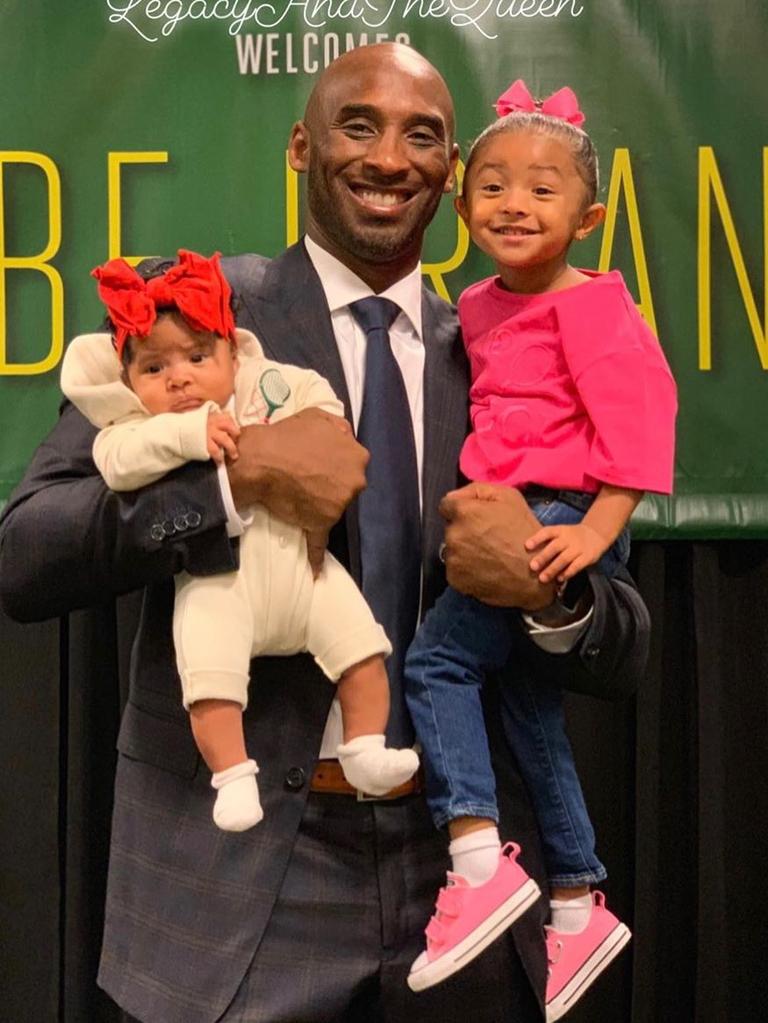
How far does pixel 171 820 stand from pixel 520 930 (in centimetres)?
47

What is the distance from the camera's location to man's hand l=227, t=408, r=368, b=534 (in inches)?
63.8

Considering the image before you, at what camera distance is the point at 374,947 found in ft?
5.89

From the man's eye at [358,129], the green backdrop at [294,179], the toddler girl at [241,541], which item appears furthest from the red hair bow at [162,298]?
the green backdrop at [294,179]

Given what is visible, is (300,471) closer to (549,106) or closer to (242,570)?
(242,570)

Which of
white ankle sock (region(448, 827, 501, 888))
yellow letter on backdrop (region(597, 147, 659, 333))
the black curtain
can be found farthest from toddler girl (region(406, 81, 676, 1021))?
the black curtain

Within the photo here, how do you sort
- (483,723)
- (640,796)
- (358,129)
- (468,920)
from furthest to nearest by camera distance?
(640,796), (358,129), (483,723), (468,920)

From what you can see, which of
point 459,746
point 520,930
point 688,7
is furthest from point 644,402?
point 688,7

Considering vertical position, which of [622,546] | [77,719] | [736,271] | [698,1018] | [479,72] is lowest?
[698,1018]

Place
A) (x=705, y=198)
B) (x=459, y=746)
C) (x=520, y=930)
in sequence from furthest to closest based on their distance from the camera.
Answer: (x=705, y=198) < (x=520, y=930) < (x=459, y=746)

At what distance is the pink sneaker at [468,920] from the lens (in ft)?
5.54

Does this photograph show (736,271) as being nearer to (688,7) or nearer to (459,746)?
(688,7)

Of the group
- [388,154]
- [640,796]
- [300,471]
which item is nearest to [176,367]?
[300,471]

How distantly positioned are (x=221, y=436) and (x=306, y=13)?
1391 millimetres

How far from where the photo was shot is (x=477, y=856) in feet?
5.66
